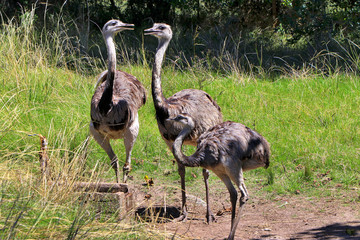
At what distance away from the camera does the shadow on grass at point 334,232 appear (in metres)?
4.62

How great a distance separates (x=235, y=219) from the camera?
475 cm

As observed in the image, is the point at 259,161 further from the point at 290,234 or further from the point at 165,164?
the point at 165,164

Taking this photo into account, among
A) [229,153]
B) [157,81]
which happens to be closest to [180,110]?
[157,81]

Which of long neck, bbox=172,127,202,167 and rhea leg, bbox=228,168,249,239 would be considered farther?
long neck, bbox=172,127,202,167

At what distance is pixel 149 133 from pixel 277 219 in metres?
2.75

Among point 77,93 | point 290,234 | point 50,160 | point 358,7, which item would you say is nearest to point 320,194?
point 290,234

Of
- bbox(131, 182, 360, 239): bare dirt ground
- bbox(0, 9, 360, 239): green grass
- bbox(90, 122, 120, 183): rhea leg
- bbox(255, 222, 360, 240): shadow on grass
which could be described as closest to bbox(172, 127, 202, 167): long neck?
bbox(131, 182, 360, 239): bare dirt ground

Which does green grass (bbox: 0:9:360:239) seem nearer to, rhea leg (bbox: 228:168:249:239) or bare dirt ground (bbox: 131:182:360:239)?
bare dirt ground (bbox: 131:182:360:239)

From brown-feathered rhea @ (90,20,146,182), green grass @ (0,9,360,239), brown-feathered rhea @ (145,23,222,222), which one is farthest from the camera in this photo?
brown-feathered rhea @ (90,20,146,182)

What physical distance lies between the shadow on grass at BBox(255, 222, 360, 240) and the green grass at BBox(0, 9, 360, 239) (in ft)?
2.91

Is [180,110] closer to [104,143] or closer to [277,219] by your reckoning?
[104,143]

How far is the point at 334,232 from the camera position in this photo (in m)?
4.75

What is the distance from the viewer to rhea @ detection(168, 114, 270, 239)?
15.9 feet

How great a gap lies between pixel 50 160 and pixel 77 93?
3.25 meters
